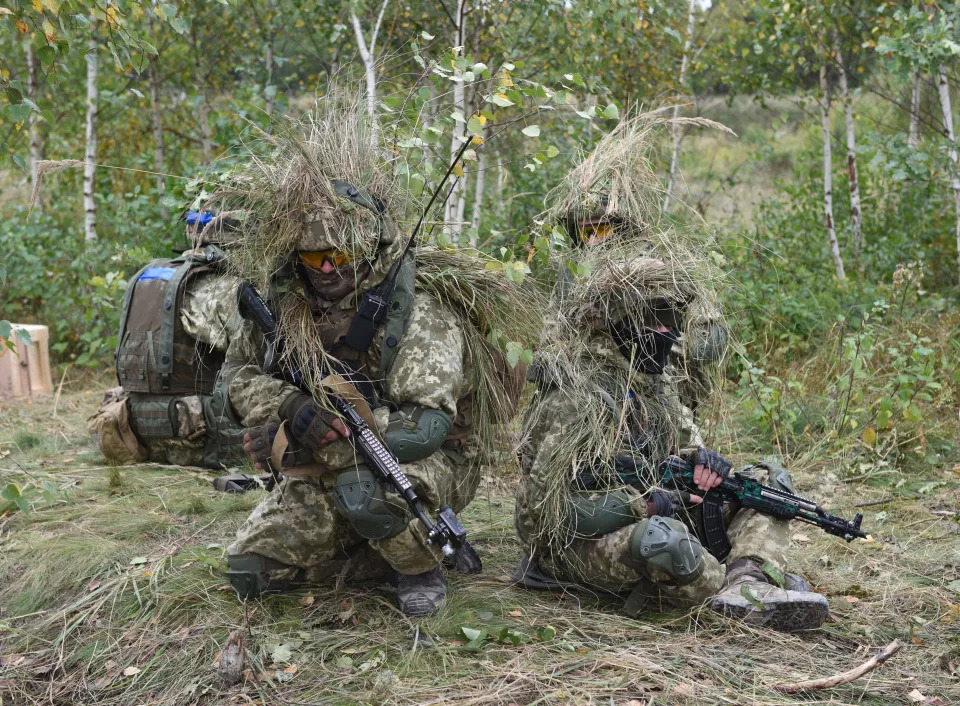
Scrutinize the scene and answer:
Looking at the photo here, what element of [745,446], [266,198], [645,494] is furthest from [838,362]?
[266,198]

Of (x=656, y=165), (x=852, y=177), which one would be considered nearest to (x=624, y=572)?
(x=656, y=165)

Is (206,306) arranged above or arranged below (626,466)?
above

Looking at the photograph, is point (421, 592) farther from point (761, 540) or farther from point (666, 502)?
point (761, 540)

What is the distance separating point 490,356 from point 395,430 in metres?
0.62

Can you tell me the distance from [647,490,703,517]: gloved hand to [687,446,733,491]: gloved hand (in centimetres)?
12

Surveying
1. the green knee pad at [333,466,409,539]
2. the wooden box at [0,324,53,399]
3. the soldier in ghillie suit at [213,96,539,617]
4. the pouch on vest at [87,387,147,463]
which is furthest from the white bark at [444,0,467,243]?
the wooden box at [0,324,53,399]

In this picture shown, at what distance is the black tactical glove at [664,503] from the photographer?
401cm

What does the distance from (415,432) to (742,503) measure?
4.84ft

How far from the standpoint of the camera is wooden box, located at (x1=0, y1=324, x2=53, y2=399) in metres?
7.90

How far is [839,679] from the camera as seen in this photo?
11.1 ft

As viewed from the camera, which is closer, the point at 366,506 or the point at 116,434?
the point at 366,506

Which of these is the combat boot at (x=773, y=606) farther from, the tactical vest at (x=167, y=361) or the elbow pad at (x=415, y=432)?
the tactical vest at (x=167, y=361)

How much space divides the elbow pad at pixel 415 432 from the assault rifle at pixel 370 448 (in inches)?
2.0

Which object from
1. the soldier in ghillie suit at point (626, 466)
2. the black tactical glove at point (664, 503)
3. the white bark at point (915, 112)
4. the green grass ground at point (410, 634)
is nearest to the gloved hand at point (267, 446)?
the green grass ground at point (410, 634)
